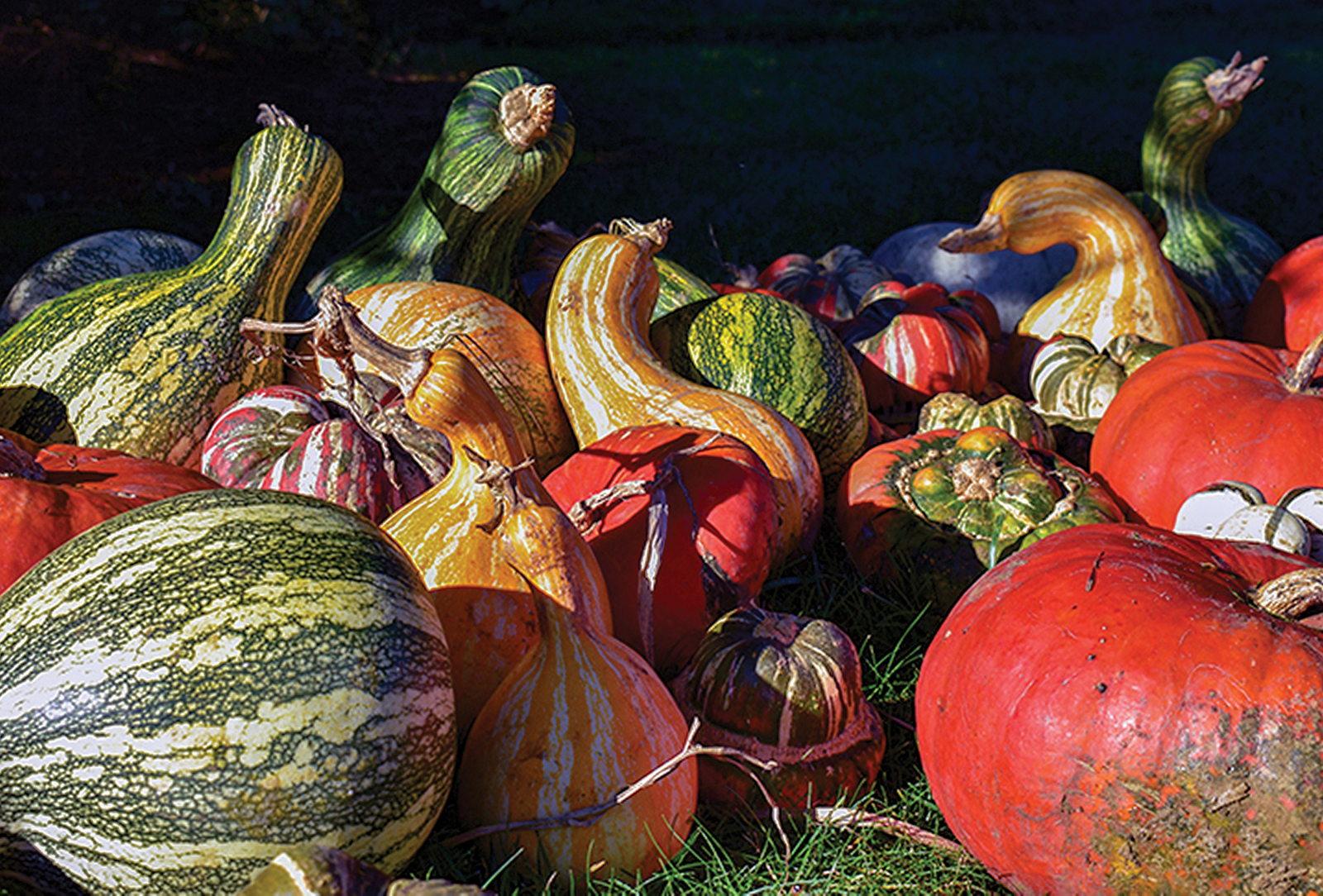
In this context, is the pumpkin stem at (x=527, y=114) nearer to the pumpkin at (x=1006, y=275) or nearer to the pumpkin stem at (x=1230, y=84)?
the pumpkin at (x=1006, y=275)

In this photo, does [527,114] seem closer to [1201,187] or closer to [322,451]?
[322,451]

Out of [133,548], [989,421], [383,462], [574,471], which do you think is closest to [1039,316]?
[989,421]

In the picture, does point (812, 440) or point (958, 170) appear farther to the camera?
point (958, 170)

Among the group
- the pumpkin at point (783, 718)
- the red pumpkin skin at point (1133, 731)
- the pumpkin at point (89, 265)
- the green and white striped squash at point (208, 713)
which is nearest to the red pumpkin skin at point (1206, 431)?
the red pumpkin skin at point (1133, 731)

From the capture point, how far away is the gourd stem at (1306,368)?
305cm

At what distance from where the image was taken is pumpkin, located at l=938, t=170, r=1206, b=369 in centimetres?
430

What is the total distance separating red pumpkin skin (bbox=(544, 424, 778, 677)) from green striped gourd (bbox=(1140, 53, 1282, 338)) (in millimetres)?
3280

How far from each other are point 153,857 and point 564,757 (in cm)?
66

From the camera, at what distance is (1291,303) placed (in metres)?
4.45

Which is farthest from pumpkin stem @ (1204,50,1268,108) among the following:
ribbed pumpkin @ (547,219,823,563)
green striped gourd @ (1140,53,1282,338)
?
ribbed pumpkin @ (547,219,823,563)

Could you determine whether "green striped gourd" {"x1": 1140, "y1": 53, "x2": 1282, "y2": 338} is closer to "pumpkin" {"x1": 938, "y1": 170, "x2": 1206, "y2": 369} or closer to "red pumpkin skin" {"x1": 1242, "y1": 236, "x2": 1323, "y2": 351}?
"red pumpkin skin" {"x1": 1242, "y1": 236, "x2": 1323, "y2": 351}

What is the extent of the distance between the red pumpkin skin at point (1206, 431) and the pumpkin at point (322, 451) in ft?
6.63

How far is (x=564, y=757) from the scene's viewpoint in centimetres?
196

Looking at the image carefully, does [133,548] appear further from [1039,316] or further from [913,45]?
[913,45]
